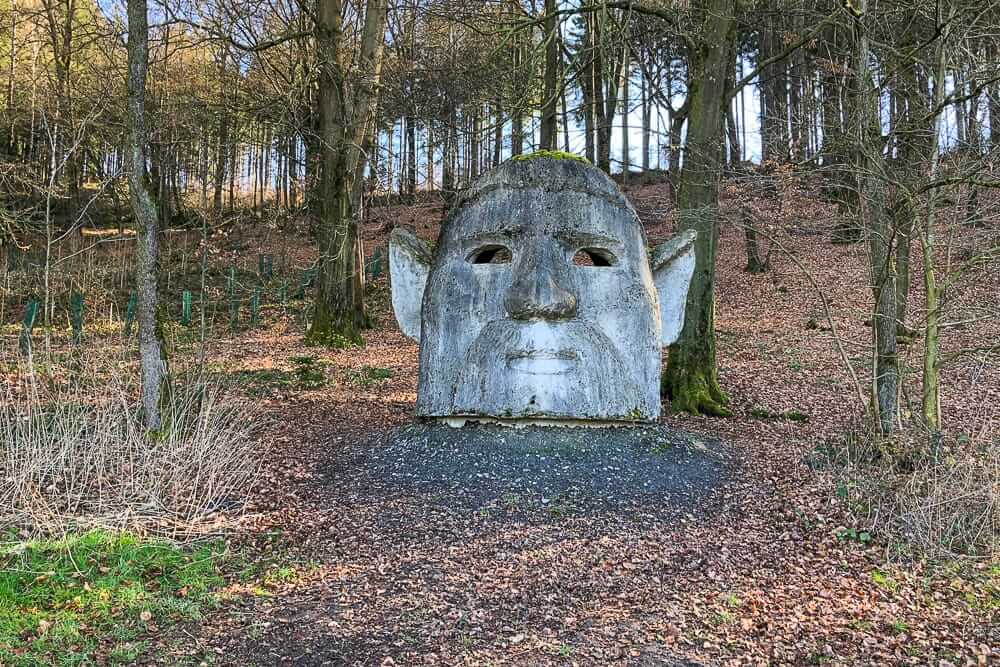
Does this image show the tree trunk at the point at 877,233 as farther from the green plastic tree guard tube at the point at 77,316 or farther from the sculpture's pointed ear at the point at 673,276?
the green plastic tree guard tube at the point at 77,316

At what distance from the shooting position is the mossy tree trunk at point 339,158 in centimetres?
1262

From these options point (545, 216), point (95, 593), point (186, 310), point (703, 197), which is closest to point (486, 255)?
point (545, 216)

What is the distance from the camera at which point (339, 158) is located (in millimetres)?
12734

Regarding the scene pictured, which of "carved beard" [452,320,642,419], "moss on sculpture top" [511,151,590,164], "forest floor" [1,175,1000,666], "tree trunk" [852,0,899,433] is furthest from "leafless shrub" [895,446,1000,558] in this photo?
"moss on sculpture top" [511,151,590,164]

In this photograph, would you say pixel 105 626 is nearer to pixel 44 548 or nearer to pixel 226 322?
pixel 44 548

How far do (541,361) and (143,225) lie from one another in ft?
11.8

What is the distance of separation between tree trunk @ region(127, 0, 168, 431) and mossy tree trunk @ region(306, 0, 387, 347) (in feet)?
19.3

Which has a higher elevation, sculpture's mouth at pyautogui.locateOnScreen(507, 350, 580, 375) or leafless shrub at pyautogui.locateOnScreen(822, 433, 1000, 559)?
sculpture's mouth at pyautogui.locateOnScreen(507, 350, 580, 375)

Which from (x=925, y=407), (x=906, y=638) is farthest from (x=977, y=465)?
(x=906, y=638)

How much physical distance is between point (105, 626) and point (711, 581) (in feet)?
11.3

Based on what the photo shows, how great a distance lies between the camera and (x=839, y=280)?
15.6 m

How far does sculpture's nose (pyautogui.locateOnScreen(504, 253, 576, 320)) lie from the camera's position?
588 cm

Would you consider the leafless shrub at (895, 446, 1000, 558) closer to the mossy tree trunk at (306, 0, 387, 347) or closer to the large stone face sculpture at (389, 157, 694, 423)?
the large stone face sculpture at (389, 157, 694, 423)

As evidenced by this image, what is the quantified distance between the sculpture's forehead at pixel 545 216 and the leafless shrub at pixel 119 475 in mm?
2687
